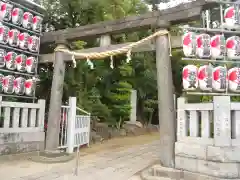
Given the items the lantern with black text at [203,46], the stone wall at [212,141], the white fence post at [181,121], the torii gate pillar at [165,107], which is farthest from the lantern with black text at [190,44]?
the stone wall at [212,141]

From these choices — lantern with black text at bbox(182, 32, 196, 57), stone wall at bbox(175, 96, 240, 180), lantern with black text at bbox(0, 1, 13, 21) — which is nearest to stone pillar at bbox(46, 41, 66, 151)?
lantern with black text at bbox(0, 1, 13, 21)

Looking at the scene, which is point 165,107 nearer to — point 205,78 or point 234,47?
point 205,78

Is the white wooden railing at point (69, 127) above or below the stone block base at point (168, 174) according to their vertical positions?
above

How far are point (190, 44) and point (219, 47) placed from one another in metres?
0.58

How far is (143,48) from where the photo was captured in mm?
6004

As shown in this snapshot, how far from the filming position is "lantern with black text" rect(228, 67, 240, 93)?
4594mm

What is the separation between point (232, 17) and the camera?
191 inches

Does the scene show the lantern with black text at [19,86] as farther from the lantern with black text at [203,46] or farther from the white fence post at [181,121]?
the lantern with black text at [203,46]

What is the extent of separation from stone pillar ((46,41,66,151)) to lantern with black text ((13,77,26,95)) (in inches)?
37.9

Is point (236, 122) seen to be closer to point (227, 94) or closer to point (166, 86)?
point (227, 94)

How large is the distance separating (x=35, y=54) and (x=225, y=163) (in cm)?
628

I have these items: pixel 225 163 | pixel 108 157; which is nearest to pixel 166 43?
pixel 225 163

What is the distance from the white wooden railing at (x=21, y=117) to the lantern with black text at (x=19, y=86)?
589mm

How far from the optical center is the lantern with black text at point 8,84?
682 cm
